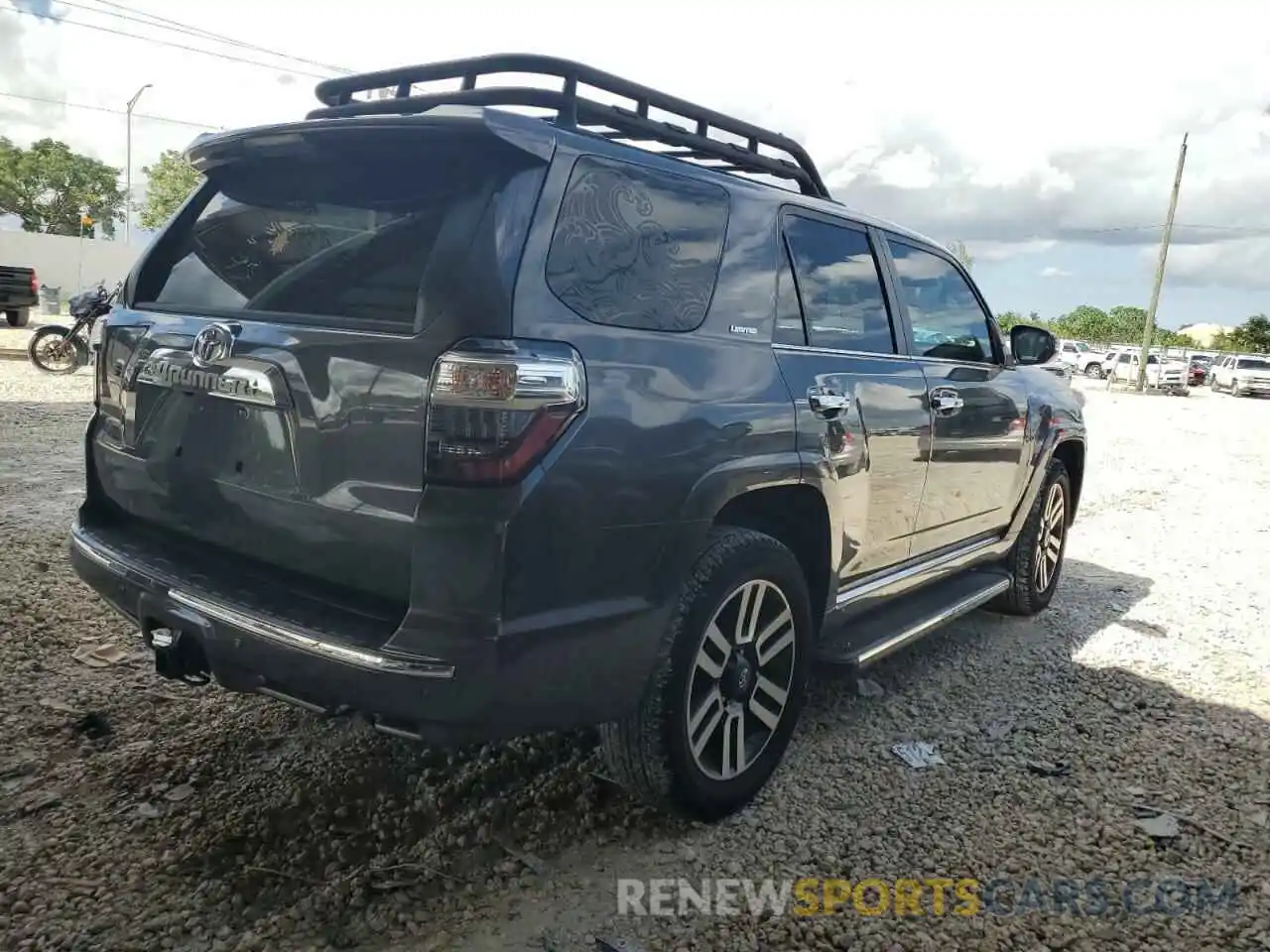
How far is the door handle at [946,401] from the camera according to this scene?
12.5 feet

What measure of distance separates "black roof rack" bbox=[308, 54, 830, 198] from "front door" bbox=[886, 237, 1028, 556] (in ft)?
2.47

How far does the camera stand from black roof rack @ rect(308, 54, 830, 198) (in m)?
2.64

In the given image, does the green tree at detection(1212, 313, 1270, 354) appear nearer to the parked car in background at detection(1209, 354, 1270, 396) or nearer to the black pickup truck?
the parked car in background at detection(1209, 354, 1270, 396)

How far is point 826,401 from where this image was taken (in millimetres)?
3096

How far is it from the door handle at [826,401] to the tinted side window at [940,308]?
876 millimetres

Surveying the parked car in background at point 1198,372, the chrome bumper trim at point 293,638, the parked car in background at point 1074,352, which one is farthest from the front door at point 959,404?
the parked car in background at point 1074,352

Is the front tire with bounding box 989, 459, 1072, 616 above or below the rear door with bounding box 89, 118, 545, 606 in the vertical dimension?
below

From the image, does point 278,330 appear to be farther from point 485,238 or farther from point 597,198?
point 597,198

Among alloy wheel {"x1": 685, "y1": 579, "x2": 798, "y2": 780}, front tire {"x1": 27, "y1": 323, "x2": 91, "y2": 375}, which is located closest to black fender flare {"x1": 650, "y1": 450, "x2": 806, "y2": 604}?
alloy wheel {"x1": 685, "y1": 579, "x2": 798, "y2": 780}

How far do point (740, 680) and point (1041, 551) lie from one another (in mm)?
3045

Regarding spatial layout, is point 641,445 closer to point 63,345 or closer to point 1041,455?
point 1041,455

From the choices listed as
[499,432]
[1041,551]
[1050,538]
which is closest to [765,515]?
[499,432]

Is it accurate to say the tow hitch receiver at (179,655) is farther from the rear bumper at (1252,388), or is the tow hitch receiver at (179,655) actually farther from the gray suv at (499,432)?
the rear bumper at (1252,388)

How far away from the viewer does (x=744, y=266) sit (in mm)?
2912
